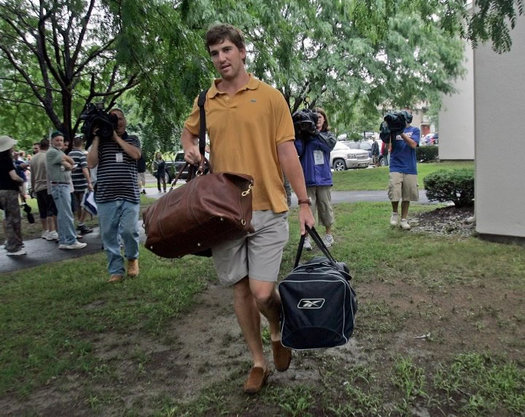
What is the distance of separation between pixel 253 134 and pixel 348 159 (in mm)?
24605

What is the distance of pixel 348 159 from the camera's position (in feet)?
87.7

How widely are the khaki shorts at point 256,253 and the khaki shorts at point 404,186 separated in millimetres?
5048

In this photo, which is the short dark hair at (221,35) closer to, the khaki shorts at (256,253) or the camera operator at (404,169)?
the khaki shorts at (256,253)

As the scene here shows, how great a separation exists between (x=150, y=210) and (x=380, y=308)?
94.6 inches

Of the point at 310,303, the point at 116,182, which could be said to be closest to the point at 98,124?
the point at 116,182

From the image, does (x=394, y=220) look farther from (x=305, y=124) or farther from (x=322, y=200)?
(x=305, y=124)

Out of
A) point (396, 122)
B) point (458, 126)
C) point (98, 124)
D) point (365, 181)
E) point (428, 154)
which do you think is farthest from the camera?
point (428, 154)

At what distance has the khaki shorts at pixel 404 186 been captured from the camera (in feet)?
24.4

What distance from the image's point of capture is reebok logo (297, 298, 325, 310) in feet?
8.34

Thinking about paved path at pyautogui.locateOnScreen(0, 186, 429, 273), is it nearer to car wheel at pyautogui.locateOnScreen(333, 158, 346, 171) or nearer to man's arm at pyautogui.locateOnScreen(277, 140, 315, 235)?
man's arm at pyautogui.locateOnScreen(277, 140, 315, 235)

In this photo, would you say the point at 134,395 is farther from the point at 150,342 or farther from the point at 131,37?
the point at 131,37

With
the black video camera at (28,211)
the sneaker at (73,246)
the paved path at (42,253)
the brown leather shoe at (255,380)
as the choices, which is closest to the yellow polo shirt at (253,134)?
the brown leather shoe at (255,380)

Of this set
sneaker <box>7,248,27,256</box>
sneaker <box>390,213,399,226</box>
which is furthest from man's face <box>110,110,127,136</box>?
sneaker <box>390,213,399,226</box>

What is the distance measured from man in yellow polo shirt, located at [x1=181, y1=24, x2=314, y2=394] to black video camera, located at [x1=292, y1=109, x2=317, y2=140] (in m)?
3.39
